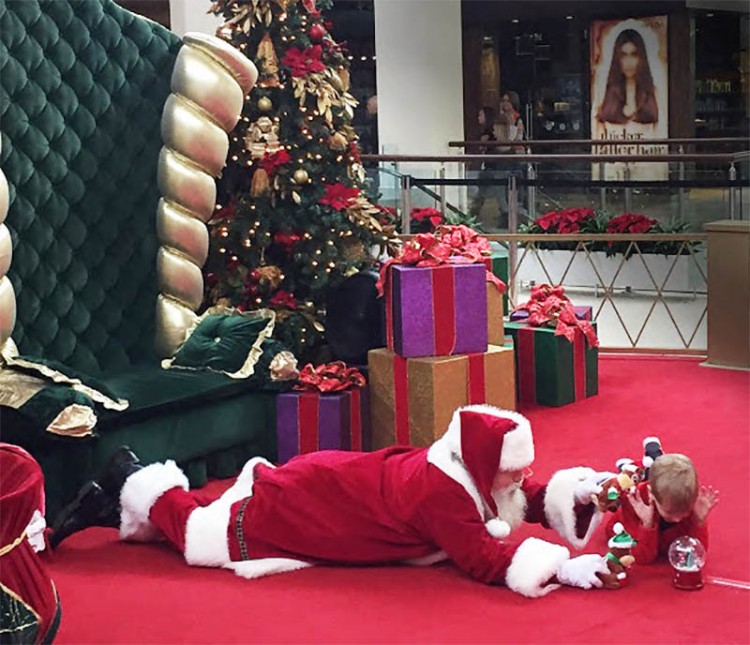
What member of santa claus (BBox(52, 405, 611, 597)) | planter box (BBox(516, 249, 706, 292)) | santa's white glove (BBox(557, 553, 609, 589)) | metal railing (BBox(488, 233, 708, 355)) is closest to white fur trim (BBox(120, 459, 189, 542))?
santa claus (BBox(52, 405, 611, 597))

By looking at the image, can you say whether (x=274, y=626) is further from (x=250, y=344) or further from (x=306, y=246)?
(x=306, y=246)

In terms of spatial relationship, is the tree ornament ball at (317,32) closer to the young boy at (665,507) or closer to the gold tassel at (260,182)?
the gold tassel at (260,182)

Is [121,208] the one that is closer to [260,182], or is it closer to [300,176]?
[260,182]

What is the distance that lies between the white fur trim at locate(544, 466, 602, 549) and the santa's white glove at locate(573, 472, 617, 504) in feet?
0.04

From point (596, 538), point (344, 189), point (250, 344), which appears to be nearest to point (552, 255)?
point (344, 189)

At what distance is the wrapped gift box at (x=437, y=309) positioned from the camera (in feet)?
15.1

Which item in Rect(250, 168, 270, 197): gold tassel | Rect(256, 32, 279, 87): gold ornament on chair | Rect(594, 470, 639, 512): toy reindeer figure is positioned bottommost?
Rect(594, 470, 639, 512): toy reindeer figure

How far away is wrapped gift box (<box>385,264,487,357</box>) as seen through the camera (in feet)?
15.1

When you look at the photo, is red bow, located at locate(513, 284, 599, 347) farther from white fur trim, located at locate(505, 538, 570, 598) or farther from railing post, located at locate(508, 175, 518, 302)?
white fur trim, located at locate(505, 538, 570, 598)

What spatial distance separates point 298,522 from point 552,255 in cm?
565

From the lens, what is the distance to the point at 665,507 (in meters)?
3.28

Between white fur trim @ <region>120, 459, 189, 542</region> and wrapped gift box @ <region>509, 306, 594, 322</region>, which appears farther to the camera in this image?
wrapped gift box @ <region>509, 306, 594, 322</region>

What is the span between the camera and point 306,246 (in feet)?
16.5

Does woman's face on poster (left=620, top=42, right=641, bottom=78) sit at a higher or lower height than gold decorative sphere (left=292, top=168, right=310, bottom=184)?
higher
